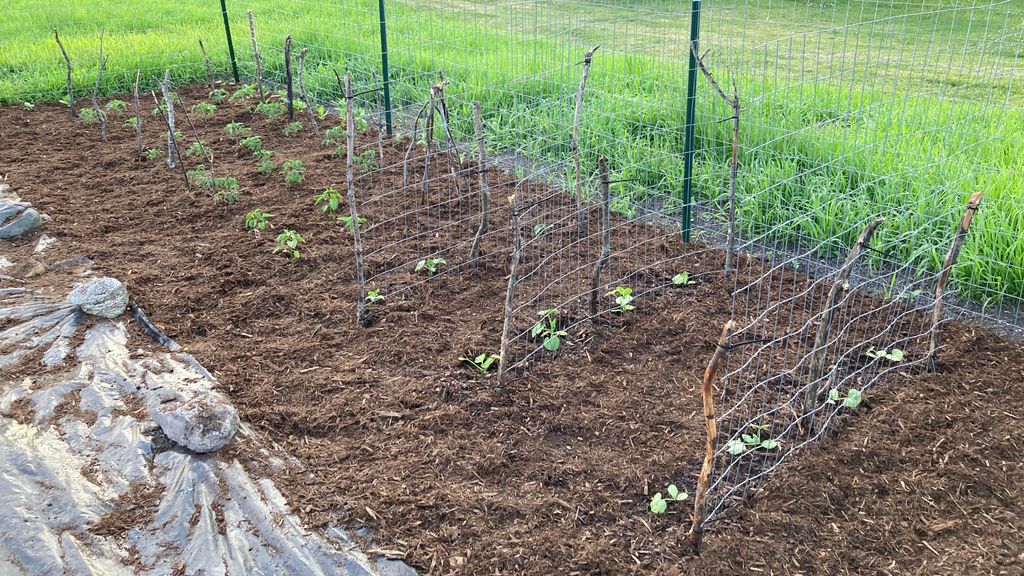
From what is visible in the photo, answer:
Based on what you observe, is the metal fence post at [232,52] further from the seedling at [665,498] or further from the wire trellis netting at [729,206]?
the seedling at [665,498]

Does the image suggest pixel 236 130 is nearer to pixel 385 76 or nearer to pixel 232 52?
pixel 385 76

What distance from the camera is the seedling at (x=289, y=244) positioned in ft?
15.4

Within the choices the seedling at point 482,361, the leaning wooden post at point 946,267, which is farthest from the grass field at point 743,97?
the seedling at point 482,361

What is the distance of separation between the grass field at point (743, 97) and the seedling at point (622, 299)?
3.17 feet

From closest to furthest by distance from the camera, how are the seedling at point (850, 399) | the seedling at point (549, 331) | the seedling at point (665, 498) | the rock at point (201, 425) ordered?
1. the seedling at point (665, 498)
2. the rock at point (201, 425)
3. the seedling at point (850, 399)
4. the seedling at point (549, 331)

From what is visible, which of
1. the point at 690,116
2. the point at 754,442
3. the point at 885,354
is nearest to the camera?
the point at 754,442

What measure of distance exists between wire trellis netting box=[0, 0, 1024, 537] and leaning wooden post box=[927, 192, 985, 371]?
2cm

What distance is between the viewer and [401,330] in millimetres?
3930

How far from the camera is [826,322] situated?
2908mm

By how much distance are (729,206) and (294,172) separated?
3.14 m

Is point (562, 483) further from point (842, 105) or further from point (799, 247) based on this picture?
point (842, 105)

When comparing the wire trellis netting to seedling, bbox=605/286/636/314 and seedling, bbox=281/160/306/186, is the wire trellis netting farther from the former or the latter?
seedling, bbox=281/160/306/186

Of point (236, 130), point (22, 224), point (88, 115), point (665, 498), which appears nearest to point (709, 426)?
point (665, 498)

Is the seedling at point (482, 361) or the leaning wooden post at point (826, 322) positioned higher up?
the leaning wooden post at point (826, 322)
